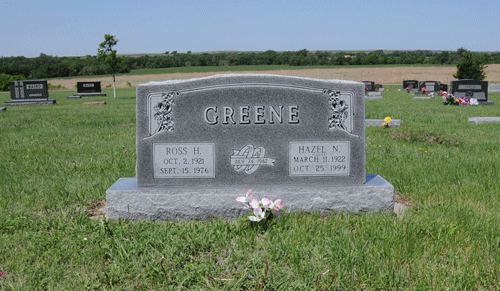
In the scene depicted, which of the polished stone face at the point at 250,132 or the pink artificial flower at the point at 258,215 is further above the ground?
the polished stone face at the point at 250,132

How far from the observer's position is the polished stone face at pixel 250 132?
3.83 metres

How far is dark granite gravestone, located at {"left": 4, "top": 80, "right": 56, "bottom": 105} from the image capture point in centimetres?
2255

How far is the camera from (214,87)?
383 cm

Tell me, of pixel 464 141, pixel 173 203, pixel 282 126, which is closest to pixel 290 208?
pixel 282 126

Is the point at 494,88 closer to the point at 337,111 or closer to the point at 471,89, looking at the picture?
the point at 471,89

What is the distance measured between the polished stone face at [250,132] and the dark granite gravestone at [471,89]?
660 inches

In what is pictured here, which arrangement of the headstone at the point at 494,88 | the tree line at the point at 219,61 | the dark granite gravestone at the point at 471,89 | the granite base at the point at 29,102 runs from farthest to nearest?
1. the tree line at the point at 219,61
2. the headstone at the point at 494,88
3. the granite base at the point at 29,102
4. the dark granite gravestone at the point at 471,89

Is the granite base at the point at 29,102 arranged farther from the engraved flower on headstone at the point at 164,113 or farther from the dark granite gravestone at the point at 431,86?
the dark granite gravestone at the point at 431,86

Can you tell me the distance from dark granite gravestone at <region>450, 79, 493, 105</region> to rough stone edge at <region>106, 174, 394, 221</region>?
1676 centimetres

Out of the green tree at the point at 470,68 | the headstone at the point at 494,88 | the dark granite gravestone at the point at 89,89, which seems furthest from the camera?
the green tree at the point at 470,68

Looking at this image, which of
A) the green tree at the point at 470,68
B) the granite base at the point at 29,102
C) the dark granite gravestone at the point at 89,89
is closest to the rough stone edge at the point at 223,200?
the granite base at the point at 29,102

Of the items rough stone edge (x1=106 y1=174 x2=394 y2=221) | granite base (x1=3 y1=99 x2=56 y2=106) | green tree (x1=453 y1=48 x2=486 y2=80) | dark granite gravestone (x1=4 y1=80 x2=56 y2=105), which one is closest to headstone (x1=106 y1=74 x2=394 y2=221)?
rough stone edge (x1=106 y1=174 x2=394 y2=221)

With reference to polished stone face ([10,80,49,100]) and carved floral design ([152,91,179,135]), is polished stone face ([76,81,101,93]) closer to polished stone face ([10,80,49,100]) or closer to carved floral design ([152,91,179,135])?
polished stone face ([10,80,49,100])

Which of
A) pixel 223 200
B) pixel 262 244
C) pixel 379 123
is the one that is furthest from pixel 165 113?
pixel 379 123
